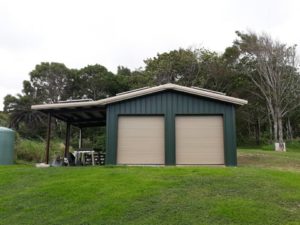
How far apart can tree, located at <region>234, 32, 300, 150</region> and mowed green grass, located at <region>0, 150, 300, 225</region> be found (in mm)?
19884

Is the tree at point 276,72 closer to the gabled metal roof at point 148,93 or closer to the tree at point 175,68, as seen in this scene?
the tree at point 175,68

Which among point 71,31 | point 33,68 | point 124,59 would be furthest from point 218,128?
point 33,68

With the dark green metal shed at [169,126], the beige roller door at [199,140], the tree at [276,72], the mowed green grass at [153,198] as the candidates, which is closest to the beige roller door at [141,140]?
the dark green metal shed at [169,126]

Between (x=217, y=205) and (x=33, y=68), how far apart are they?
3520 centimetres

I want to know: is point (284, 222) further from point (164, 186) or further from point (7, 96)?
point (7, 96)

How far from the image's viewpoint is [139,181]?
7609mm

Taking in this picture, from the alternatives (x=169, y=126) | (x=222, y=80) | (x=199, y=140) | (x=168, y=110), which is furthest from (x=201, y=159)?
(x=222, y=80)

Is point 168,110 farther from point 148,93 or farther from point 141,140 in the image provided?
point 141,140

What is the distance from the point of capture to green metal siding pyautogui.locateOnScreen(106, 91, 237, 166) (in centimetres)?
1193

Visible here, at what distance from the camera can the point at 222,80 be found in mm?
30188

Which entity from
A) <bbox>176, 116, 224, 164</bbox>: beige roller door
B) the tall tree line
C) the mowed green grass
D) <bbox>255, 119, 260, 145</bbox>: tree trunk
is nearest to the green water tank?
the mowed green grass

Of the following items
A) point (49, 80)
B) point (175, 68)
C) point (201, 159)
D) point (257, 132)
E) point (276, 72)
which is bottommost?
point (201, 159)

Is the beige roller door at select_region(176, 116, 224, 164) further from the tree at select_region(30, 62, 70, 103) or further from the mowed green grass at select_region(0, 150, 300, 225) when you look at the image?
the tree at select_region(30, 62, 70, 103)

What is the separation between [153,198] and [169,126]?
227 inches
